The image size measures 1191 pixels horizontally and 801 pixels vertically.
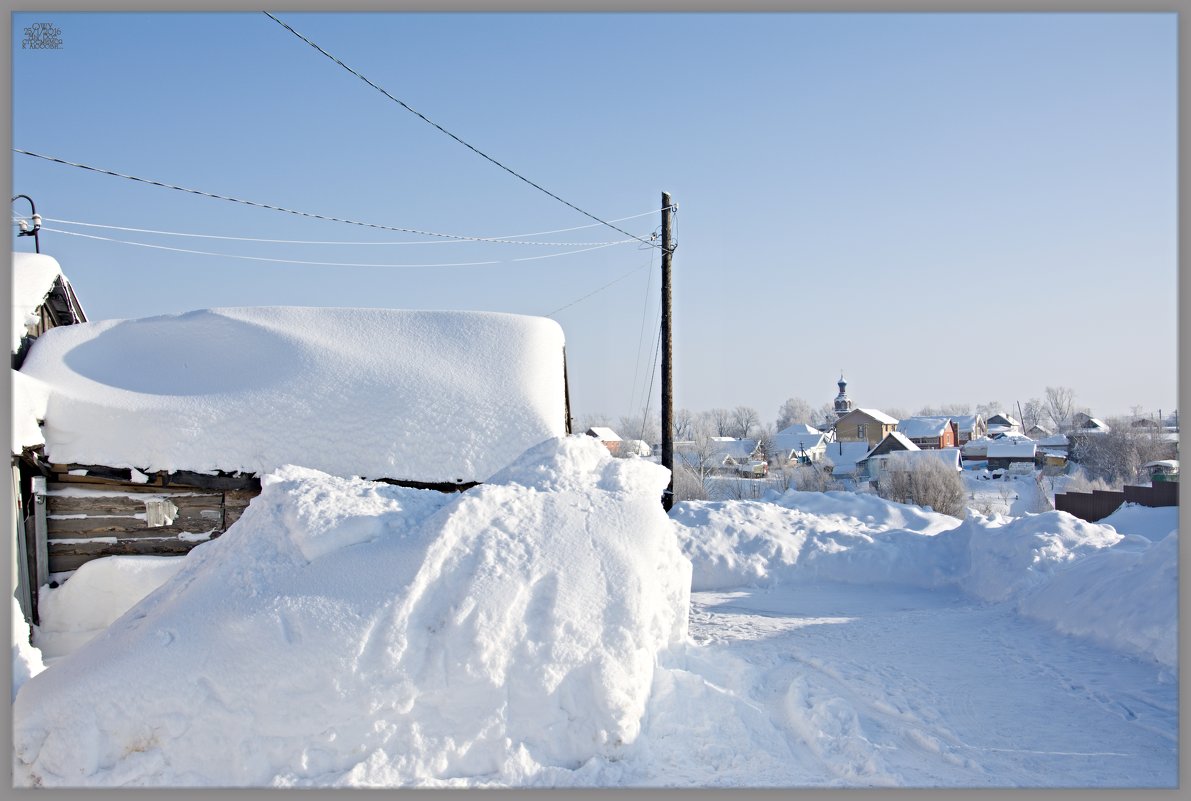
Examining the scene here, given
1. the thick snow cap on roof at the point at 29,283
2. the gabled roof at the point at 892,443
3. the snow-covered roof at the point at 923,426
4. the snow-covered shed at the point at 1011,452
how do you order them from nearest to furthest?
1. the thick snow cap on roof at the point at 29,283
2. the snow-covered shed at the point at 1011,452
3. the gabled roof at the point at 892,443
4. the snow-covered roof at the point at 923,426

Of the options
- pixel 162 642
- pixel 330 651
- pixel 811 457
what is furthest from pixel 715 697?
pixel 811 457

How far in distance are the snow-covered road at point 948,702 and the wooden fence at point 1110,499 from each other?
10.1 meters

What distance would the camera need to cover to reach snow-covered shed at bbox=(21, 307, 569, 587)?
29.1ft

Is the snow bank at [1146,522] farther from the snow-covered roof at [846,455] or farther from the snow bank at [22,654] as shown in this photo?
the snow-covered roof at [846,455]

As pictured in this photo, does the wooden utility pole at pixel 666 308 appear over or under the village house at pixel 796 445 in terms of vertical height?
over

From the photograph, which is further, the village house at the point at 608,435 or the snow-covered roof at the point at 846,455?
the snow-covered roof at the point at 846,455

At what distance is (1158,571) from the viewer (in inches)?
273

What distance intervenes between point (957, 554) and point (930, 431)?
34.6 m

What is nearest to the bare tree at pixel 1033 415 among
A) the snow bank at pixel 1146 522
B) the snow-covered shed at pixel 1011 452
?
the snow-covered shed at pixel 1011 452

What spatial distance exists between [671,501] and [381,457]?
226 inches

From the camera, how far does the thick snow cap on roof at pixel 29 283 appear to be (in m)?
9.88

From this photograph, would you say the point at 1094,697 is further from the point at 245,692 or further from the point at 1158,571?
the point at 245,692

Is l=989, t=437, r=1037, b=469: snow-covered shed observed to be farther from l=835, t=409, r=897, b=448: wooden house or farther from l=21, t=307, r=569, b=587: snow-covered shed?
l=21, t=307, r=569, b=587: snow-covered shed

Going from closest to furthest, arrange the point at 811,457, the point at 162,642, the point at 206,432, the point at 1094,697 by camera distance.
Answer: the point at 162,642 → the point at 1094,697 → the point at 206,432 → the point at 811,457
